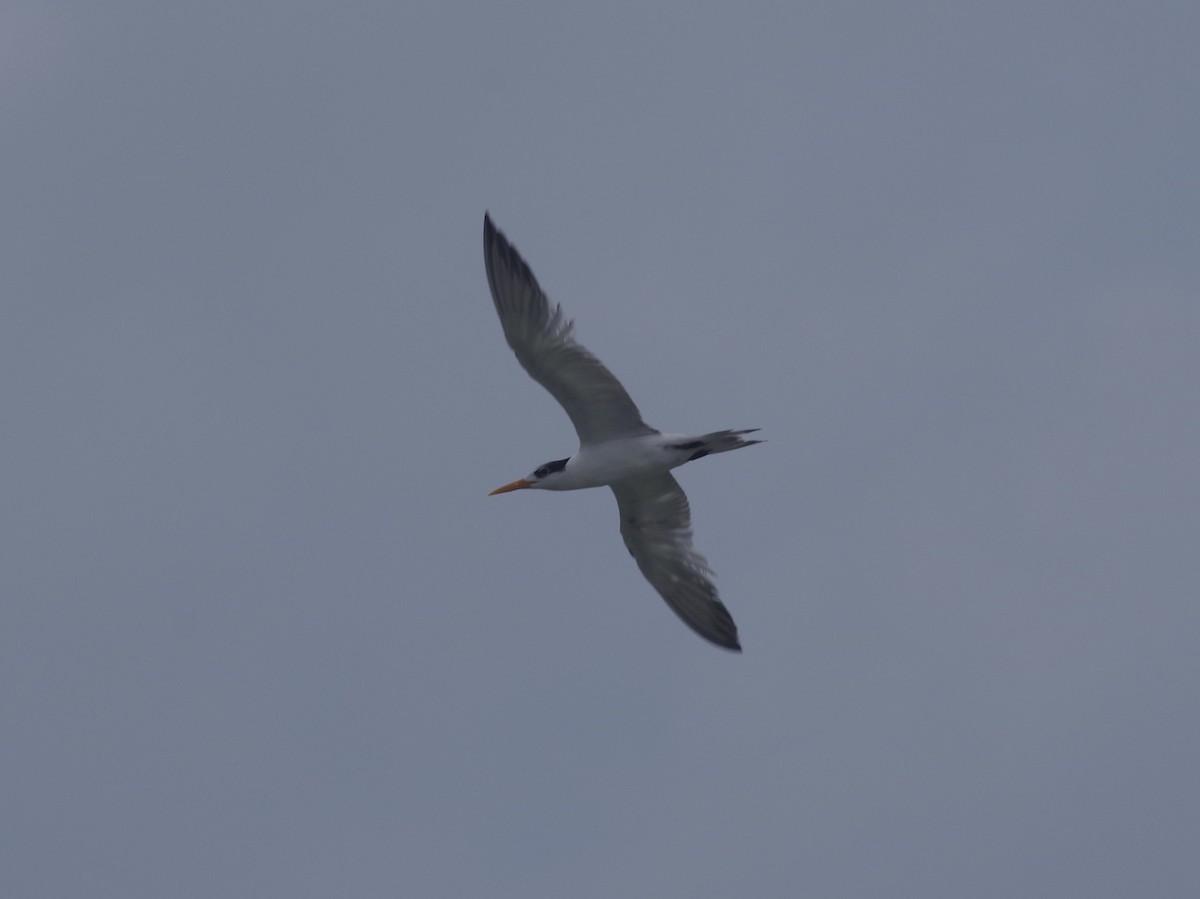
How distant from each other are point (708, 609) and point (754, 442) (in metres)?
2.79

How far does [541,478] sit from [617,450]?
1346 mm

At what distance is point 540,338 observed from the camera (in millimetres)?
16859

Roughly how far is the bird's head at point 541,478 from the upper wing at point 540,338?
1253 mm

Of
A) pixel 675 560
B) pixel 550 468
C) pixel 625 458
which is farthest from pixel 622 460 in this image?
pixel 675 560

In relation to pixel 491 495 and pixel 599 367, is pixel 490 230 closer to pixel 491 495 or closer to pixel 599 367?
pixel 599 367

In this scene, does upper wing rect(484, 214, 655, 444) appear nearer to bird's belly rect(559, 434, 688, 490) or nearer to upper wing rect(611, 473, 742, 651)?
bird's belly rect(559, 434, 688, 490)

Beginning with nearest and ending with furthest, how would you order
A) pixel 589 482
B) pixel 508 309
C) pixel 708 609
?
pixel 508 309 < pixel 589 482 < pixel 708 609

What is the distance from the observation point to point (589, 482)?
59.6 feet

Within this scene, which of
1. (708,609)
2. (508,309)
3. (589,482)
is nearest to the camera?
(508,309)

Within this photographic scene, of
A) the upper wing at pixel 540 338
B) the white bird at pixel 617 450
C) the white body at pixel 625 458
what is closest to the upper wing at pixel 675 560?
the white bird at pixel 617 450

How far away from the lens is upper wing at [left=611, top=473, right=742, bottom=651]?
19203 mm

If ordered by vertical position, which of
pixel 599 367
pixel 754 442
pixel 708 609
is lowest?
pixel 708 609

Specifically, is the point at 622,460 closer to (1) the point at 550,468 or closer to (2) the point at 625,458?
(2) the point at 625,458

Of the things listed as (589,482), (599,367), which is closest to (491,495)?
(589,482)
